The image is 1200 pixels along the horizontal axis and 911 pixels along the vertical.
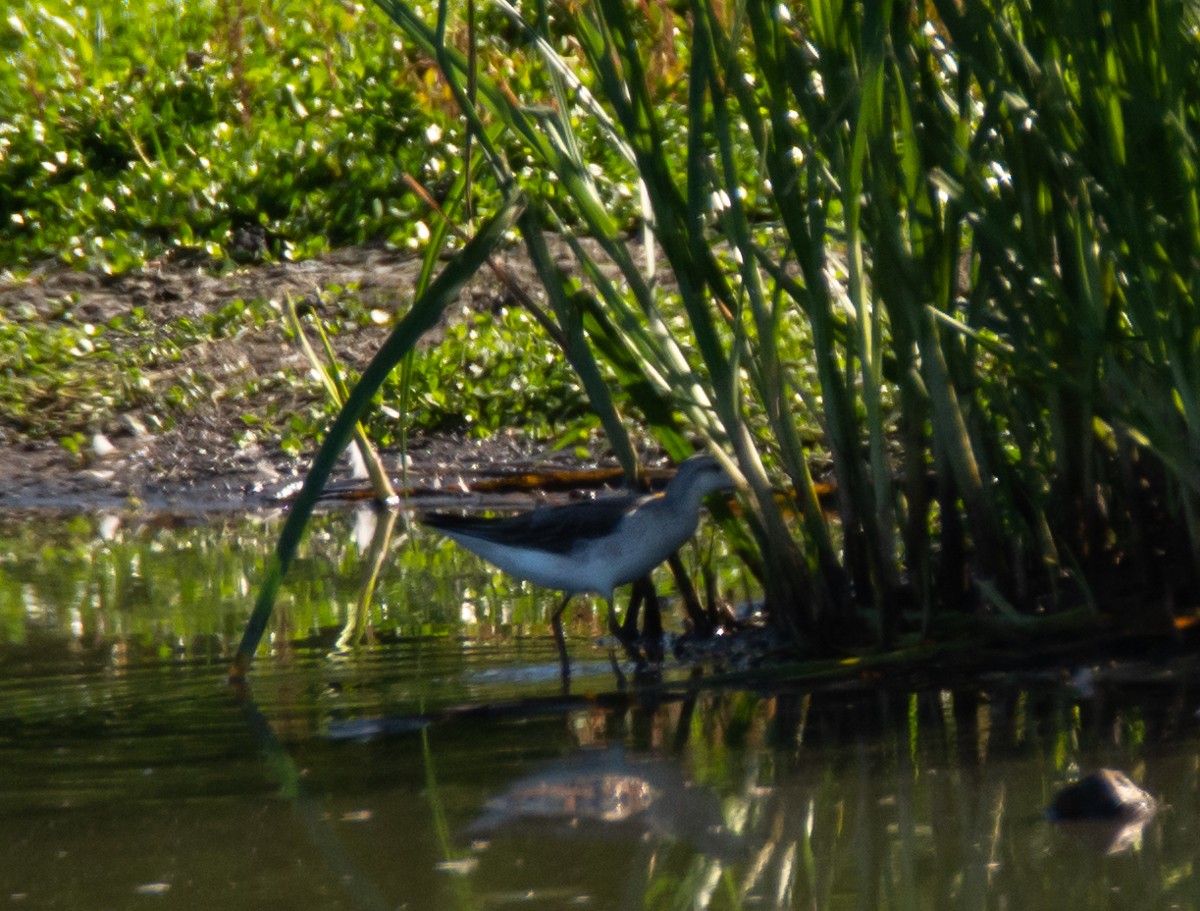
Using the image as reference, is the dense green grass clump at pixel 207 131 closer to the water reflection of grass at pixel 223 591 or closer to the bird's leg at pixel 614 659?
the water reflection of grass at pixel 223 591

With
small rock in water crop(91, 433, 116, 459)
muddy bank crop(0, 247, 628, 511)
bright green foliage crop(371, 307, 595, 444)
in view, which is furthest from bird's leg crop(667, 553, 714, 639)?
small rock in water crop(91, 433, 116, 459)

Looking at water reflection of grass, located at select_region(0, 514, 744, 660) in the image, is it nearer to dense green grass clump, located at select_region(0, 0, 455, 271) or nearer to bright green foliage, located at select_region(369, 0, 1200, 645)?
bright green foliage, located at select_region(369, 0, 1200, 645)

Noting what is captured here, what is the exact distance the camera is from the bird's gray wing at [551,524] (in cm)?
462

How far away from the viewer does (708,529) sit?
6.43 metres

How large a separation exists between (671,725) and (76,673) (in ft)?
5.49

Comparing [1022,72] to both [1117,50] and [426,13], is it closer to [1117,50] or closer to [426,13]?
[1117,50]

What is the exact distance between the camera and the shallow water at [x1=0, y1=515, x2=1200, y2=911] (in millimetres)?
2600

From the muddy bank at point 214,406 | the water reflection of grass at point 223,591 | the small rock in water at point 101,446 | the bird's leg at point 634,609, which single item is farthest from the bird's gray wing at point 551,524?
the small rock in water at point 101,446

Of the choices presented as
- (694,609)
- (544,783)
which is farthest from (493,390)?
(544,783)

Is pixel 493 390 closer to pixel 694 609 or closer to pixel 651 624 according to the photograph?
pixel 651 624

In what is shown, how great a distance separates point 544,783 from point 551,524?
160cm

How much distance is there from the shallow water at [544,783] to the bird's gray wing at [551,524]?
0.27 metres

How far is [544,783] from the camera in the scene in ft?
10.4

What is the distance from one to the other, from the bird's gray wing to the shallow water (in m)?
0.27
